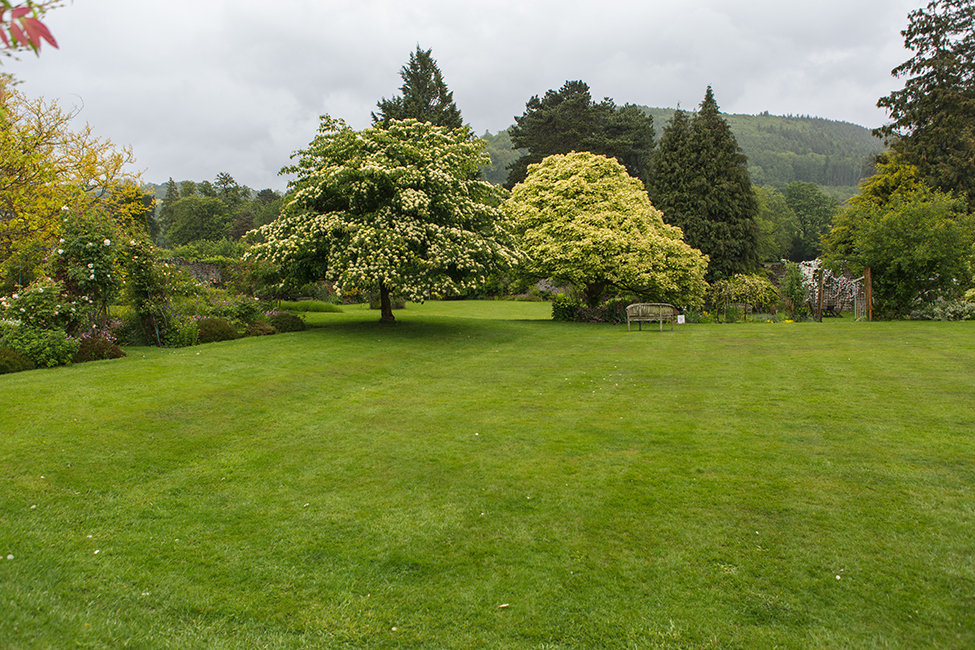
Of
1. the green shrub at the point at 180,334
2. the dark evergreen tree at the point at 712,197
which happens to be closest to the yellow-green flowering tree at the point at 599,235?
the green shrub at the point at 180,334

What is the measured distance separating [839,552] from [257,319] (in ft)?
53.3

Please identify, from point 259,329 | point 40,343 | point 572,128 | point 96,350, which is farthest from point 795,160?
point 40,343

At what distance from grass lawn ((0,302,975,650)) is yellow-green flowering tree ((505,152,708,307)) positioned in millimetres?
12514

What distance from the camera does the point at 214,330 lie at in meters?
14.8

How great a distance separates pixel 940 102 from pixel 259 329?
36850mm

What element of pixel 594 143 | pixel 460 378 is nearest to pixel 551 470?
pixel 460 378

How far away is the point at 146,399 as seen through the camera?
27.7ft

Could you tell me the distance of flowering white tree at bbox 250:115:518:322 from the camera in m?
15.6

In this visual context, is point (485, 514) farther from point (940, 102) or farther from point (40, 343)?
point (940, 102)

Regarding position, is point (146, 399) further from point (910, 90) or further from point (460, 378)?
point (910, 90)

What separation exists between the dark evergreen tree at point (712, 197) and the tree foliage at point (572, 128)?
1300cm

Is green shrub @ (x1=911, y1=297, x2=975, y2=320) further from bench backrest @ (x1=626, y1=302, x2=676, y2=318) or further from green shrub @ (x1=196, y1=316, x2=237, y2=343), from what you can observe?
green shrub @ (x1=196, y1=316, x2=237, y2=343)

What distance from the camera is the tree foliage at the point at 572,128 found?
5078cm

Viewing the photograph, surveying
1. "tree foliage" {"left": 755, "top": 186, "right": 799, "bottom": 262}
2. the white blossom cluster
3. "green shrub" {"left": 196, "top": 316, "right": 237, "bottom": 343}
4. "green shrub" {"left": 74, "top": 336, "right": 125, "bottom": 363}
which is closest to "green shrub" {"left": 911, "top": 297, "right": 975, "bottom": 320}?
the white blossom cluster
